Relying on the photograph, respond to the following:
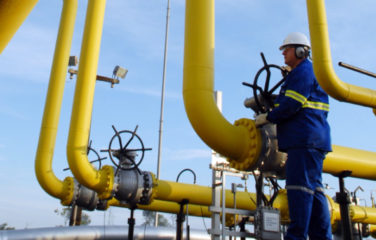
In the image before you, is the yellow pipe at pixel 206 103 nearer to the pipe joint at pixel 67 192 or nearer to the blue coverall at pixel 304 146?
the blue coverall at pixel 304 146

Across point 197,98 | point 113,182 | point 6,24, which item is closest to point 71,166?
point 113,182

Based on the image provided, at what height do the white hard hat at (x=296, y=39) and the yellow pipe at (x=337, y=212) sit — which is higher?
the white hard hat at (x=296, y=39)

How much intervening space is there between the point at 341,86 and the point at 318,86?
0.60 ft

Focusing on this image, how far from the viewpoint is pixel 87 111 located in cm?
545

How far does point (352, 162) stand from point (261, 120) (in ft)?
6.59

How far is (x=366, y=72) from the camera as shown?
11.0ft

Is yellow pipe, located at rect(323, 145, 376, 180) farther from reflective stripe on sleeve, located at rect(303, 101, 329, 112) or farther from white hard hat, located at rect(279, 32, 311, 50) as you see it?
white hard hat, located at rect(279, 32, 311, 50)

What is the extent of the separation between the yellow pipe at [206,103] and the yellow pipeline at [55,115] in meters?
3.34

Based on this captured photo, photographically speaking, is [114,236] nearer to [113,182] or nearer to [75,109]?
[113,182]

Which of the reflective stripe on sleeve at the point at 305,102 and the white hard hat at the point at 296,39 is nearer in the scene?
the reflective stripe on sleeve at the point at 305,102

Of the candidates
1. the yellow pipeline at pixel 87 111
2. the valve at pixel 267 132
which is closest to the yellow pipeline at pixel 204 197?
the yellow pipeline at pixel 87 111

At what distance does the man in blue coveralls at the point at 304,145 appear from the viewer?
2.72 m

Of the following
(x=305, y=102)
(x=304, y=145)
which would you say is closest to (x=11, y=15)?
(x=304, y=145)

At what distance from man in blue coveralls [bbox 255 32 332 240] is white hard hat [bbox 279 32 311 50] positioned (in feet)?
0.65
